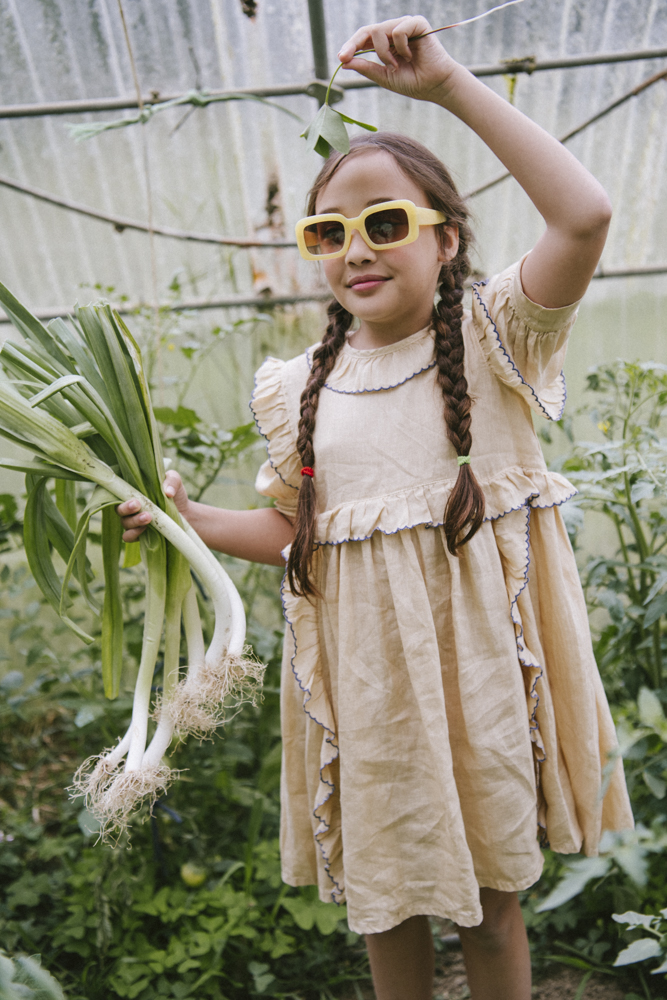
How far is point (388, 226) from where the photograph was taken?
1040 mm

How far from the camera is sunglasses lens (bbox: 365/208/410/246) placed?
103 centimetres

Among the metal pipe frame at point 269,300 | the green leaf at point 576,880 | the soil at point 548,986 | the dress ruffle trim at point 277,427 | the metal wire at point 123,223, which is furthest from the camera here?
the metal pipe frame at point 269,300

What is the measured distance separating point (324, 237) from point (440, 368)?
0.27 m

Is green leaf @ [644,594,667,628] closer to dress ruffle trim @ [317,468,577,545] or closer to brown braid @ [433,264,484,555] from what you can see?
dress ruffle trim @ [317,468,577,545]

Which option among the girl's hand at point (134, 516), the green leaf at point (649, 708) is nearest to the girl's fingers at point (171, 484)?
the girl's hand at point (134, 516)

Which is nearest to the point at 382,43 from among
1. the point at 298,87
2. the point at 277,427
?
the point at 277,427

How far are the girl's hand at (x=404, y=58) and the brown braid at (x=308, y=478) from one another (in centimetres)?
41

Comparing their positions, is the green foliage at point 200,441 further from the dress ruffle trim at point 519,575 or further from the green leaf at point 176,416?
the dress ruffle trim at point 519,575

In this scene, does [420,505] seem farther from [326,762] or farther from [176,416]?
[176,416]

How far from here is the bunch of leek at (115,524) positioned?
1.08 m

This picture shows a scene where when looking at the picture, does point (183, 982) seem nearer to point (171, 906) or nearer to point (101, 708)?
point (171, 906)

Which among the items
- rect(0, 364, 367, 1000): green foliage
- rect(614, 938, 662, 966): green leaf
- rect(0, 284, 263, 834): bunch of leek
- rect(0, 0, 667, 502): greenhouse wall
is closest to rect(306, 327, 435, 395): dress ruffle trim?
rect(0, 284, 263, 834): bunch of leek

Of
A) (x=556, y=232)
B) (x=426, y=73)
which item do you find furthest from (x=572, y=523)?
(x=426, y=73)

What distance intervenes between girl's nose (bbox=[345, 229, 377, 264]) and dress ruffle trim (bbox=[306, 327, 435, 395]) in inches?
6.4
